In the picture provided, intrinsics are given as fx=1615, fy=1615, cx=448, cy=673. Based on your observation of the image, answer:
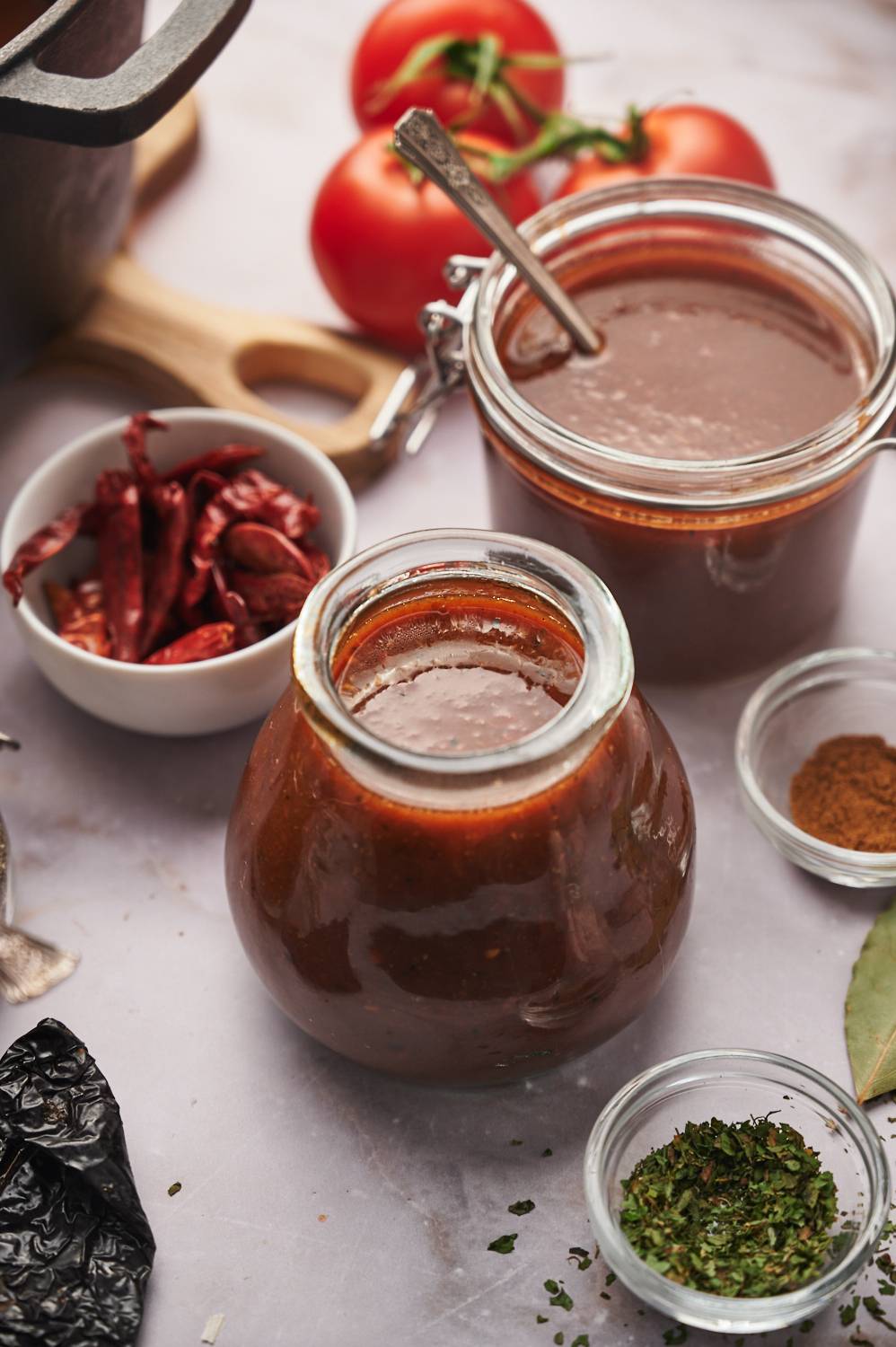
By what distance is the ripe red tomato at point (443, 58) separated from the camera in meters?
2.08

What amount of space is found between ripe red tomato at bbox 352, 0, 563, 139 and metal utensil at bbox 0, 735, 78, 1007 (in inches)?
43.8

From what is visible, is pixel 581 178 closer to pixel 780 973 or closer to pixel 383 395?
pixel 383 395

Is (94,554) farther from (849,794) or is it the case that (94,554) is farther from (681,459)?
(849,794)

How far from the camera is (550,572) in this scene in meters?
1.30

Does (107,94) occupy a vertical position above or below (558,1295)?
above

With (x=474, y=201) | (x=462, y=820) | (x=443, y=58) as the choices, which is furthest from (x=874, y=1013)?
(x=443, y=58)

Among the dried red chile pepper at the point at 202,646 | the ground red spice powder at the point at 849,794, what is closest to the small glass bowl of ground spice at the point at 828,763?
the ground red spice powder at the point at 849,794

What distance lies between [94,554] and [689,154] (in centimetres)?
89

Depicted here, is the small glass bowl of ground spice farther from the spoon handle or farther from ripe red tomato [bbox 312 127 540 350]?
ripe red tomato [bbox 312 127 540 350]

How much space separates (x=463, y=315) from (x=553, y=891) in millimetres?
684

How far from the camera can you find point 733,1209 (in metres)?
1.31

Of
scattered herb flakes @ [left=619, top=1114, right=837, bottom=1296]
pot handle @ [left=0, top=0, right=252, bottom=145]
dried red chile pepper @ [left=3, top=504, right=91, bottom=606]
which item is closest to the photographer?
scattered herb flakes @ [left=619, top=1114, right=837, bottom=1296]

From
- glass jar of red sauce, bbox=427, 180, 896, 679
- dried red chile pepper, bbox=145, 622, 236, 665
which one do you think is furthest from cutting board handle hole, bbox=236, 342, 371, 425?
dried red chile pepper, bbox=145, 622, 236, 665

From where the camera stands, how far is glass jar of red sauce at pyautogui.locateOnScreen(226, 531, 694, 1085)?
3.94ft
